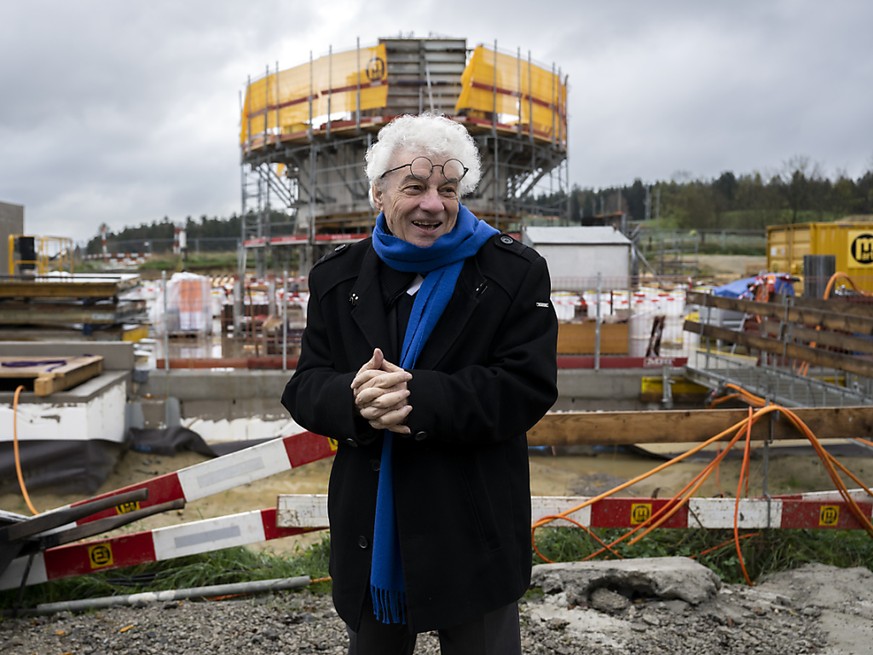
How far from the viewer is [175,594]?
4.04m

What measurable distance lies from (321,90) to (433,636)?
26578 millimetres

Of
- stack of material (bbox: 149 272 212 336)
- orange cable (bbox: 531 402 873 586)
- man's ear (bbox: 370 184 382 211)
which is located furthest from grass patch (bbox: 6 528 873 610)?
stack of material (bbox: 149 272 212 336)

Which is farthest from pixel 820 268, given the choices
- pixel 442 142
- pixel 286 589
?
→ pixel 442 142

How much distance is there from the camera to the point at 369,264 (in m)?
2.26

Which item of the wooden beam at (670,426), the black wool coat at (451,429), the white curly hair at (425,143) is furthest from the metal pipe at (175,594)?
the white curly hair at (425,143)

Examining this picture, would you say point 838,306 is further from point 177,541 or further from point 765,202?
point 765,202

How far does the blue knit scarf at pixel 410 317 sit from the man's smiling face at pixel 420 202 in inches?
1.3

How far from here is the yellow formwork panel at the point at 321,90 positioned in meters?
27.2

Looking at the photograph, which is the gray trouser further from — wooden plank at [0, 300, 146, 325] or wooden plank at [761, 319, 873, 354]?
wooden plank at [0, 300, 146, 325]

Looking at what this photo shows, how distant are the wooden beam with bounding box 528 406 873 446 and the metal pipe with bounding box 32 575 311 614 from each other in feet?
5.10

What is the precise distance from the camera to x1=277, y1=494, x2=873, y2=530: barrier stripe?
445 cm

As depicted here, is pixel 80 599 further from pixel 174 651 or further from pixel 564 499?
pixel 564 499

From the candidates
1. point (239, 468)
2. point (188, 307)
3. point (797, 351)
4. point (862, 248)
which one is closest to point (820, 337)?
point (797, 351)

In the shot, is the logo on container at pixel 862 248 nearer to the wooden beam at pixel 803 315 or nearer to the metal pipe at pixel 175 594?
the wooden beam at pixel 803 315
